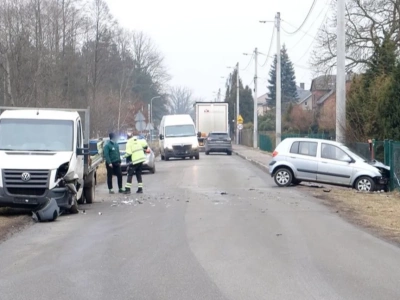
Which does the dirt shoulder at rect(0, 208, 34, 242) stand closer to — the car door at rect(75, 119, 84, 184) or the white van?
the car door at rect(75, 119, 84, 184)

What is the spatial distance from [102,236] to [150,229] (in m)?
1.16

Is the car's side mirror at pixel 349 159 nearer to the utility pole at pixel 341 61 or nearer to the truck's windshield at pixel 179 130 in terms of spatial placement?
the utility pole at pixel 341 61

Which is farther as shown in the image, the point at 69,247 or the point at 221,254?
the point at 69,247

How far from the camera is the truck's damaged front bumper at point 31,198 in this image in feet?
51.9

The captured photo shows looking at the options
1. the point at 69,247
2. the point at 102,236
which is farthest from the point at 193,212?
the point at 69,247

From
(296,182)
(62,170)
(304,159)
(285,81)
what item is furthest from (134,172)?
(285,81)

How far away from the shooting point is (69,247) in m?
12.0

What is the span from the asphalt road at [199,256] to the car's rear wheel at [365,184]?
17.2 feet

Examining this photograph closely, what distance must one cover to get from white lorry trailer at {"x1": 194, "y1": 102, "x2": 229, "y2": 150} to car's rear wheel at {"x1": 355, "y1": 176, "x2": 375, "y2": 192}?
3621cm

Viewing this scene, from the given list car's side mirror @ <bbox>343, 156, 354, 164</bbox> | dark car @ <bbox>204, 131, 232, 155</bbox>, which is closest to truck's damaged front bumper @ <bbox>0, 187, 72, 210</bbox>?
car's side mirror @ <bbox>343, 156, 354, 164</bbox>

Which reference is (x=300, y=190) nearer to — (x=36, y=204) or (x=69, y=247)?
(x=36, y=204)

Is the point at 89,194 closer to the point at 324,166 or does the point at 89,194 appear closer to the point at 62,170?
the point at 62,170

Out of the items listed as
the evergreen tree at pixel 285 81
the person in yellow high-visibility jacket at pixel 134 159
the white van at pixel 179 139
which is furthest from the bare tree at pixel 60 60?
the evergreen tree at pixel 285 81

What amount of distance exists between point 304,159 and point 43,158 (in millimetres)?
10522
